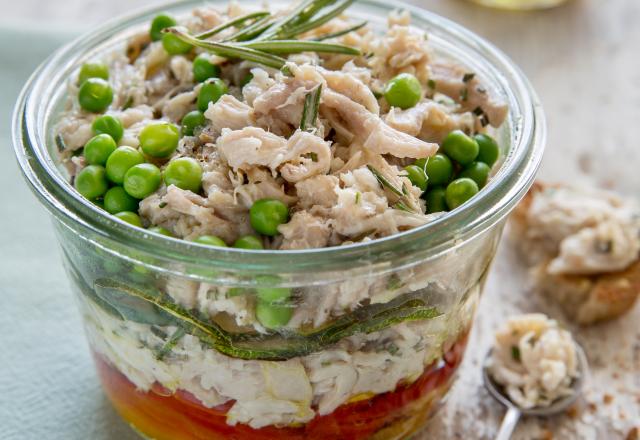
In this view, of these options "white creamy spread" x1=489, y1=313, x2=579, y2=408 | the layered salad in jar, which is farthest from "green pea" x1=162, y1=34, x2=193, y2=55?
"white creamy spread" x1=489, y1=313, x2=579, y2=408

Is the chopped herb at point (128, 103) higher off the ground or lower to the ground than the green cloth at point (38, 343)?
higher

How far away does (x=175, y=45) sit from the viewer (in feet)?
6.51

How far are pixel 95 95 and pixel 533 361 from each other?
4.18 feet

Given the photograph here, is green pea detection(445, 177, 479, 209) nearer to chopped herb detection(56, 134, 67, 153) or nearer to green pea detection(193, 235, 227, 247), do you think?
green pea detection(193, 235, 227, 247)

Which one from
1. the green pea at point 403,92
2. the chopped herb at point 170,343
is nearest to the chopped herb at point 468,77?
the green pea at point 403,92

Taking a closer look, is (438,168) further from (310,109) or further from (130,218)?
(130,218)

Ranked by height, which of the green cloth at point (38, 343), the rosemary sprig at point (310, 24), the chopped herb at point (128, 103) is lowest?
the green cloth at point (38, 343)

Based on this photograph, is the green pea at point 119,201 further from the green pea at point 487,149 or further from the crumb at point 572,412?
the crumb at point 572,412

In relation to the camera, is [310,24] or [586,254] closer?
[310,24]

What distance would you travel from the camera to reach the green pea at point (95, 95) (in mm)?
1896

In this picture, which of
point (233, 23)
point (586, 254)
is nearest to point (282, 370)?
point (233, 23)

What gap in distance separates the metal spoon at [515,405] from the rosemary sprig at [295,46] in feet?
3.10

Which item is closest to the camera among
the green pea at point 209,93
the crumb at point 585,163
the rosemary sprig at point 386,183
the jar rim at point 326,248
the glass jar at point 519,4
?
the jar rim at point 326,248

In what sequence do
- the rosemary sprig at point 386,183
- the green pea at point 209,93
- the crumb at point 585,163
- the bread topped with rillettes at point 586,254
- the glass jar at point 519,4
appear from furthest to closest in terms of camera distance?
the glass jar at point 519,4, the crumb at point 585,163, the bread topped with rillettes at point 586,254, the green pea at point 209,93, the rosemary sprig at point 386,183
